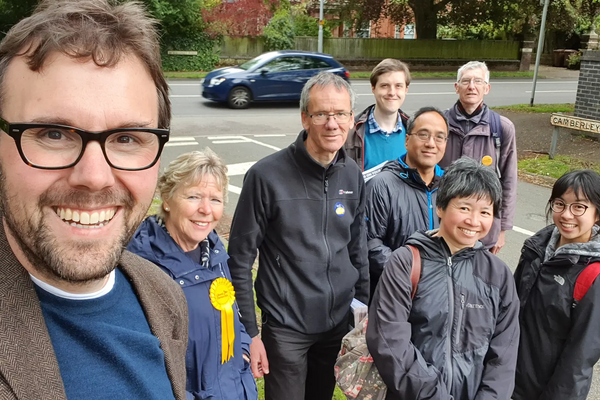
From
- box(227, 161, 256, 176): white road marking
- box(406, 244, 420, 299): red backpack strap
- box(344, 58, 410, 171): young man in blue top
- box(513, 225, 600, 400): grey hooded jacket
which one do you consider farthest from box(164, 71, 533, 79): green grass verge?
box(406, 244, 420, 299): red backpack strap

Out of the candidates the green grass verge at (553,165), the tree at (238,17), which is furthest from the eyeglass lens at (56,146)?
the tree at (238,17)

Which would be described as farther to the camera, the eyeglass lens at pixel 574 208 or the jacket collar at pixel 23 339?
the eyeglass lens at pixel 574 208

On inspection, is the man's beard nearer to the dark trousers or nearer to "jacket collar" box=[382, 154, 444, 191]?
the dark trousers

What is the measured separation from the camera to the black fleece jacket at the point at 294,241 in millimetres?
2570

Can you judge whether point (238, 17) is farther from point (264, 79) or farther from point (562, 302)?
point (562, 302)

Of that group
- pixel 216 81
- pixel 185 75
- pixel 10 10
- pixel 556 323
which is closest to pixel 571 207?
pixel 556 323

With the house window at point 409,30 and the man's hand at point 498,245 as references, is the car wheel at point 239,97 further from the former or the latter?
the house window at point 409,30

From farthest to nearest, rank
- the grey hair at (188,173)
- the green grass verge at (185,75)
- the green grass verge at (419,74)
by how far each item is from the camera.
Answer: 1. the green grass verge at (419,74)
2. the green grass verge at (185,75)
3. the grey hair at (188,173)

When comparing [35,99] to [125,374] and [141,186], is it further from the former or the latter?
[125,374]

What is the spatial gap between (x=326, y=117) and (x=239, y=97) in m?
12.7

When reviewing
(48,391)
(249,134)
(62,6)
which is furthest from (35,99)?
(249,134)

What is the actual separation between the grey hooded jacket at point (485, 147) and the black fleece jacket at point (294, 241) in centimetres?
153

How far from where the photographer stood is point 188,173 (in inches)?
95.1

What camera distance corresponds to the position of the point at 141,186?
1203 millimetres
